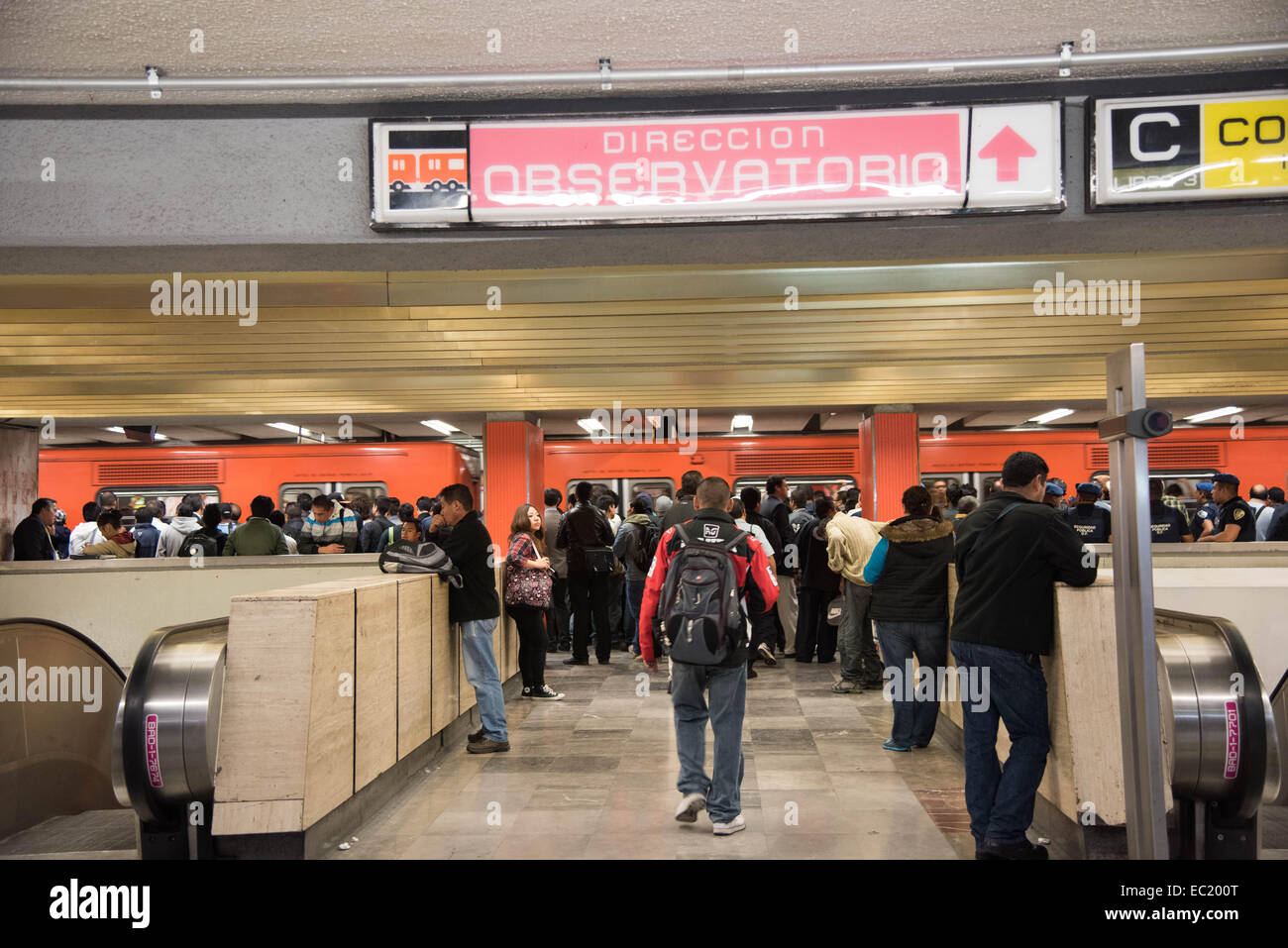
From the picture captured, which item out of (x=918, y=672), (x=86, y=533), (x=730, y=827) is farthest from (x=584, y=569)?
(x=86, y=533)

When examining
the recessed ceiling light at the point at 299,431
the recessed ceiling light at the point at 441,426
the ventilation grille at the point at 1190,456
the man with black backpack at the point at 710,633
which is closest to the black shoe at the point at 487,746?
the man with black backpack at the point at 710,633

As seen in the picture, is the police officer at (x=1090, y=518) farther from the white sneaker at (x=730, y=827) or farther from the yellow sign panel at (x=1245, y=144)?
the white sneaker at (x=730, y=827)

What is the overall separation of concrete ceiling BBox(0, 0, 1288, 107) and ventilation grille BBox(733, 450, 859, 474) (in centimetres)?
1053

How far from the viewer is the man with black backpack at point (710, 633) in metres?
4.06

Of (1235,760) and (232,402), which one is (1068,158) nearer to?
(1235,760)

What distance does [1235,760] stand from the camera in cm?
354

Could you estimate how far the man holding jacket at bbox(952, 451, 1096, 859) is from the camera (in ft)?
11.8

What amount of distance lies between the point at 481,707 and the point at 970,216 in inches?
164

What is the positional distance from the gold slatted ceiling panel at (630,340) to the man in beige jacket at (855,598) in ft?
6.21

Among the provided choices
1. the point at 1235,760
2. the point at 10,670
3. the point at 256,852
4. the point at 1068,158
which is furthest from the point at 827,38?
the point at 10,670

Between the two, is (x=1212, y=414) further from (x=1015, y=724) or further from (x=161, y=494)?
(x=161, y=494)

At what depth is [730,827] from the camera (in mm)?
4113

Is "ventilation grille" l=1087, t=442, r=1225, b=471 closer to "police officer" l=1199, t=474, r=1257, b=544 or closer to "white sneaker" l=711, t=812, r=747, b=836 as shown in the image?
"police officer" l=1199, t=474, r=1257, b=544
